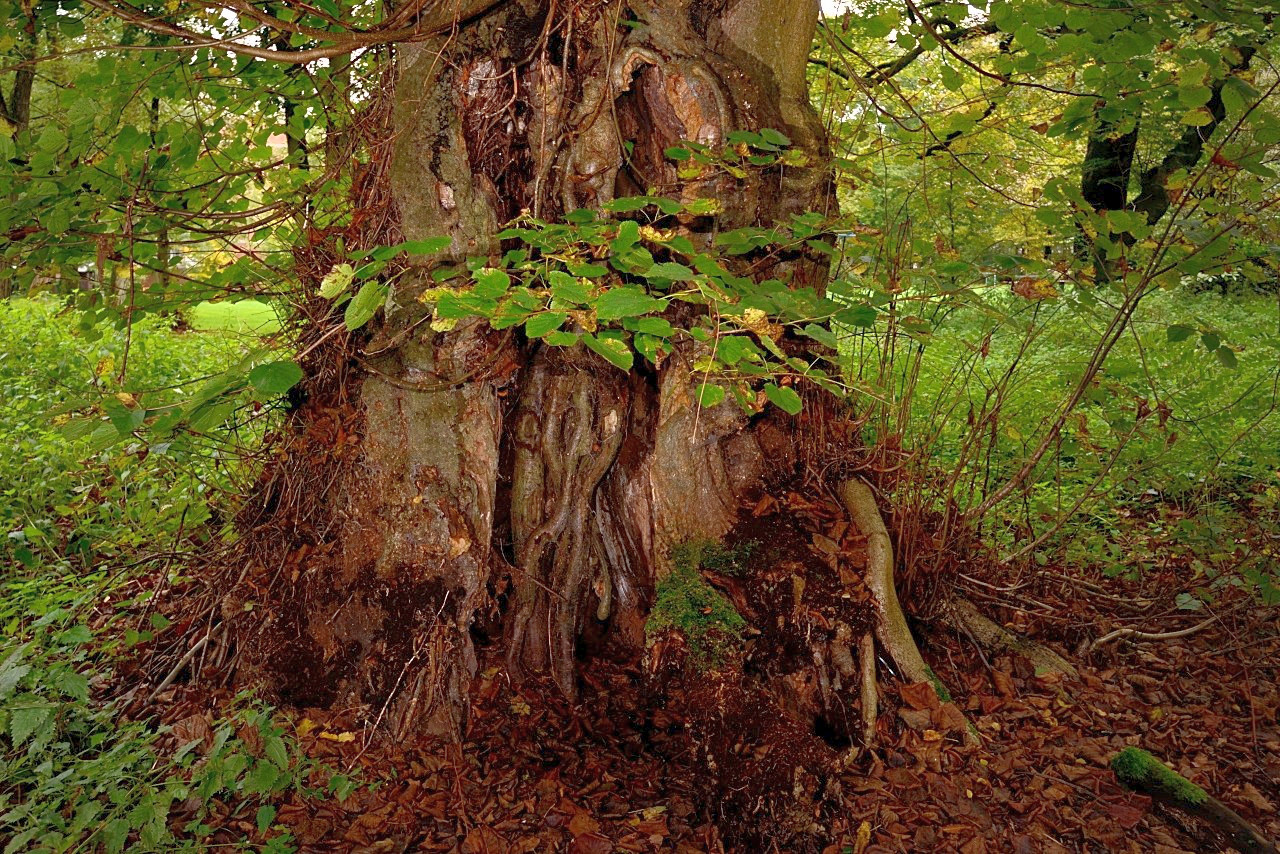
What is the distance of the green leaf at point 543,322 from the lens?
5.61ft

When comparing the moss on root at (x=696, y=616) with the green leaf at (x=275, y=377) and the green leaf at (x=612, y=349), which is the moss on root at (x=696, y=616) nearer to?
the green leaf at (x=612, y=349)

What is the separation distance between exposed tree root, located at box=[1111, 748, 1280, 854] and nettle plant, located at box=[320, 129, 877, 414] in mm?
1469

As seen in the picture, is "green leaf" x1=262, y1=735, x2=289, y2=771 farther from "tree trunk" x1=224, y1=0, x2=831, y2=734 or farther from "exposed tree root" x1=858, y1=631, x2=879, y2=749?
"exposed tree root" x1=858, y1=631, x2=879, y2=749

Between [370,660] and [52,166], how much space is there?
1889 mm

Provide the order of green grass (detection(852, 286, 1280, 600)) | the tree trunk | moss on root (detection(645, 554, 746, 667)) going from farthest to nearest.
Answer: green grass (detection(852, 286, 1280, 600)) < the tree trunk < moss on root (detection(645, 554, 746, 667))

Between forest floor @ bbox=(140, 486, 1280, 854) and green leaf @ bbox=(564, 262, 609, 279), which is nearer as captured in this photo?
green leaf @ bbox=(564, 262, 609, 279)

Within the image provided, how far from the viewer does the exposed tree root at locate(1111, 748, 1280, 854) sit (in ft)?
7.27

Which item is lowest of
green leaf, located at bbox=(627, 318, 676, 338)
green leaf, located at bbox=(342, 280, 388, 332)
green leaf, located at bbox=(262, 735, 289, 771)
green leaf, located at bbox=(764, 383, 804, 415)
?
green leaf, located at bbox=(262, 735, 289, 771)

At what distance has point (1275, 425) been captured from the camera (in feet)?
16.5

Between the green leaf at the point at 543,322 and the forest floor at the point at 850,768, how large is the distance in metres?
1.31

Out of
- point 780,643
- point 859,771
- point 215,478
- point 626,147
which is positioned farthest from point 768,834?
point 215,478

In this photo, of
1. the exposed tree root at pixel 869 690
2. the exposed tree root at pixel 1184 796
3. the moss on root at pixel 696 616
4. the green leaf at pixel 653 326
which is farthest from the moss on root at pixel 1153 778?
the green leaf at pixel 653 326

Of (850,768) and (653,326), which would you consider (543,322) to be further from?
(850,768)

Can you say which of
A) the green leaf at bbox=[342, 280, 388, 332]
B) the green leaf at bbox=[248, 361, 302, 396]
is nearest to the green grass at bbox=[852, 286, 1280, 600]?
the green leaf at bbox=[342, 280, 388, 332]
